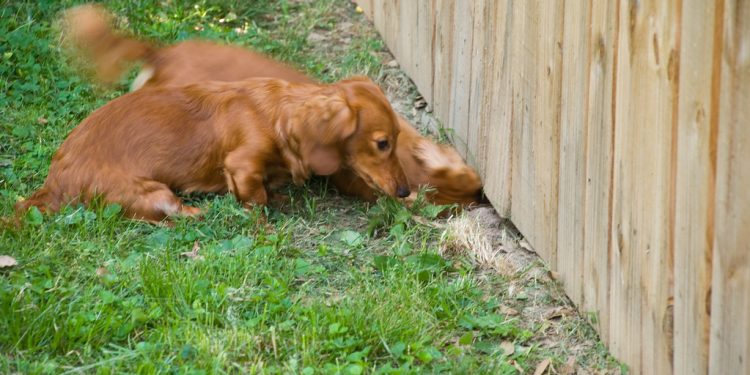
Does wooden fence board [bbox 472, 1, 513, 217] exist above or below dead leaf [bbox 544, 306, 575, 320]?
above

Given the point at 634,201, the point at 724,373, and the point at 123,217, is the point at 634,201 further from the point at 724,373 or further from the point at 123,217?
the point at 123,217

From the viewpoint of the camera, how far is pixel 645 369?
318 cm

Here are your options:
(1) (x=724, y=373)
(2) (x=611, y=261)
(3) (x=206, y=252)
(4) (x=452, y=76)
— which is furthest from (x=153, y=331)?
(4) (x=452, y=76)

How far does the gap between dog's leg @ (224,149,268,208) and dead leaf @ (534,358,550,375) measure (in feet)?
5.24

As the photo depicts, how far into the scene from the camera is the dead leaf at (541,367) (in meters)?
3.46

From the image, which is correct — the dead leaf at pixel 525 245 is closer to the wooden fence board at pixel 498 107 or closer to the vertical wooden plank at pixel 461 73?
the wooden fence board at pixel 498 107

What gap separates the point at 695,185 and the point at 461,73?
7.78ft

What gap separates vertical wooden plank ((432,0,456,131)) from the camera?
5.18 metres

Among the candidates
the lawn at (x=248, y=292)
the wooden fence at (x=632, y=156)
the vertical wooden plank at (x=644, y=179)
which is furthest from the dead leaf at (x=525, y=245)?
the vertical wooden plank at (x=644, y=179)

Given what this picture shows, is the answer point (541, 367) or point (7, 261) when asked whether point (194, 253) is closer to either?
point (7, 261)

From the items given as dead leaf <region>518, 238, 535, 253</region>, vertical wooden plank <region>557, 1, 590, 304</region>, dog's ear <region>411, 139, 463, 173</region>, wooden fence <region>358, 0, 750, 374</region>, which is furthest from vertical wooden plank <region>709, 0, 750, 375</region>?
dog's ear <region>411, 139, 463, 173</region>

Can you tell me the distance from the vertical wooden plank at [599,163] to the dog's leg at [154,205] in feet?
5.85

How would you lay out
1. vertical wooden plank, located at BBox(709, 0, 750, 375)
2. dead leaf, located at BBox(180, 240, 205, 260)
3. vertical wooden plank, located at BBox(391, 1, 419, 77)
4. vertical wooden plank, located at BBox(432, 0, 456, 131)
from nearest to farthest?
vertical wooden plank, located at BBox(709, 0, 750, 375)
dead leaf, located at BBox(180, 240, 205, 260)
vertical wooden plank, located at BBox(432, 0, 456, 131)
vertical wooden plank, located at BBox(391, 1, 419, 77)

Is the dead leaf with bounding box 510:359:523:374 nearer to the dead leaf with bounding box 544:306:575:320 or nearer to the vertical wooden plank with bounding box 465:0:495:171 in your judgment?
the dead leaf with bounding box 544:306:575:320
